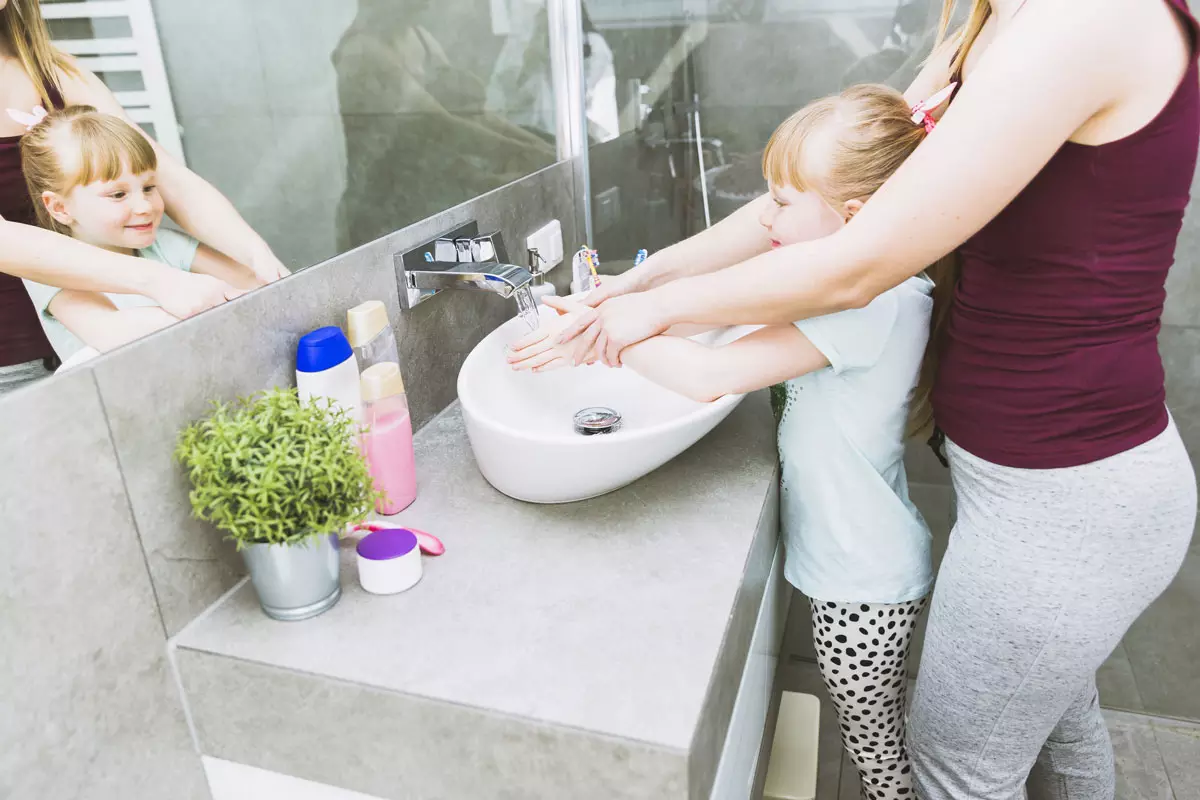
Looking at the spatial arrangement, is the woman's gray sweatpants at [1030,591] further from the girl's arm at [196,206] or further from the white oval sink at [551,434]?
the girl's arm at [196,206]

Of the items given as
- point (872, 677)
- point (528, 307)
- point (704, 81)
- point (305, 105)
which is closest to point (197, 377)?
point (305, 105)

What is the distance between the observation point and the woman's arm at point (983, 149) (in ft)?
2.63

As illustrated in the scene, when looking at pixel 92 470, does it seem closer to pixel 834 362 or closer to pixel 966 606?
pixel 834 362

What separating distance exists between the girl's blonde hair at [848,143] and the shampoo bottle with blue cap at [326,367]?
1.94 ft

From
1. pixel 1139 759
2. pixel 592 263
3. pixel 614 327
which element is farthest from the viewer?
pixel 1139 759

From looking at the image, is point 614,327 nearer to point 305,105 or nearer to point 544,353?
point 544,353

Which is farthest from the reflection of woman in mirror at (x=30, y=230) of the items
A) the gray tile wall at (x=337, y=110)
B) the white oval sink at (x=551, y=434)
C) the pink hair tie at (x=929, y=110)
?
the pink hair tie at (x=929, y=110)

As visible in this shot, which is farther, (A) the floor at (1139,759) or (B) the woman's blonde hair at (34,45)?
(A) the floor at (1139,759)

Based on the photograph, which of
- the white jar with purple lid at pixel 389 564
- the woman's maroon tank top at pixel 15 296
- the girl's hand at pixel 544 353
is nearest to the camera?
the woman's maroon tank top at pixel 15 296

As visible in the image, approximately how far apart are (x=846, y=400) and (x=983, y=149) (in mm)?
395

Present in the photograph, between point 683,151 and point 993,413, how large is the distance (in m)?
1.22

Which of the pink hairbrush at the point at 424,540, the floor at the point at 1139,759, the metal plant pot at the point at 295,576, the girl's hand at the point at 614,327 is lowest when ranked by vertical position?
the floor at the point at 1139,759

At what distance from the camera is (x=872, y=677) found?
129 centimetres

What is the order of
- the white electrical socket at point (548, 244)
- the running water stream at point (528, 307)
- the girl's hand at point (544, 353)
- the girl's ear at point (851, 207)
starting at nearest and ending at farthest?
the girl's ear at point (851, 207) → the girl's hand at point (544, 353) → the running water stream at point (528, 307) → the white electrical socket at point (548, 244)
